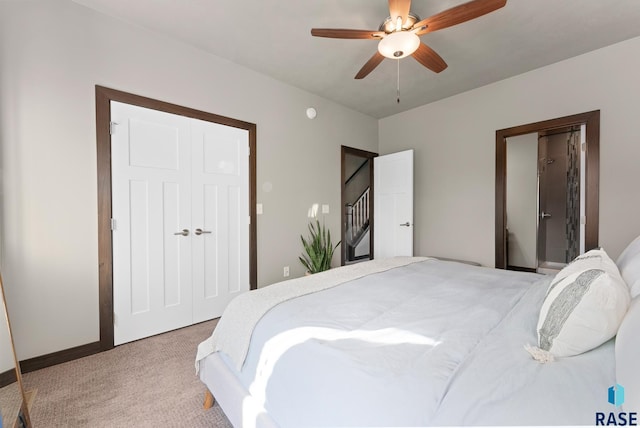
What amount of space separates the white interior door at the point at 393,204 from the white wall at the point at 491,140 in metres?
0.26

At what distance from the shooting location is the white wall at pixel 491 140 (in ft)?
8.52

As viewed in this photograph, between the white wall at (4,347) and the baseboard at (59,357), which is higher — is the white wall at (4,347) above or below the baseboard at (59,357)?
above

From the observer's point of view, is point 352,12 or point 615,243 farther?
point 615,243

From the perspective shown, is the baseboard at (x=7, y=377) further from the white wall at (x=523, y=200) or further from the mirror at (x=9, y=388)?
the white wall at (x=523, y=200)

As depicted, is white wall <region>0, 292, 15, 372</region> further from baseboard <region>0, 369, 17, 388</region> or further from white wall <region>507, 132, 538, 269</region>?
white wall <region>507, 132, 538, 269</region>

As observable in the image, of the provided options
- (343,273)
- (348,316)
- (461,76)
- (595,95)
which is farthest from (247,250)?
(595,95)

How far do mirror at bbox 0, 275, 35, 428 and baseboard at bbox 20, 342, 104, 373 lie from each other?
80 centimetres

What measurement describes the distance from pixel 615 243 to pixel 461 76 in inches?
91.4

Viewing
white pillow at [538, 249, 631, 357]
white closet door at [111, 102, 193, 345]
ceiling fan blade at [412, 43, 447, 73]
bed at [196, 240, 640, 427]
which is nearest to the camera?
bed at [196, 240, 640, 427]

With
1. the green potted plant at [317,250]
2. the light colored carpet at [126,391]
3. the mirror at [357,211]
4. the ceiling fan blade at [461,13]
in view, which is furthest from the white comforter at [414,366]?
the mirror at [357,211]

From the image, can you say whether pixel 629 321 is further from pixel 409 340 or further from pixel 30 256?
pixel 30 256

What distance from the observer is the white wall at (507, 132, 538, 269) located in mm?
4750

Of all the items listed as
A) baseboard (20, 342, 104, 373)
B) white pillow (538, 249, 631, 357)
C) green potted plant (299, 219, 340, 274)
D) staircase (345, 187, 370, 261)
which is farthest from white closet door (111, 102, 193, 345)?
staircase (345, 187, 370, 261)

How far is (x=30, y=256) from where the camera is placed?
1.92m
